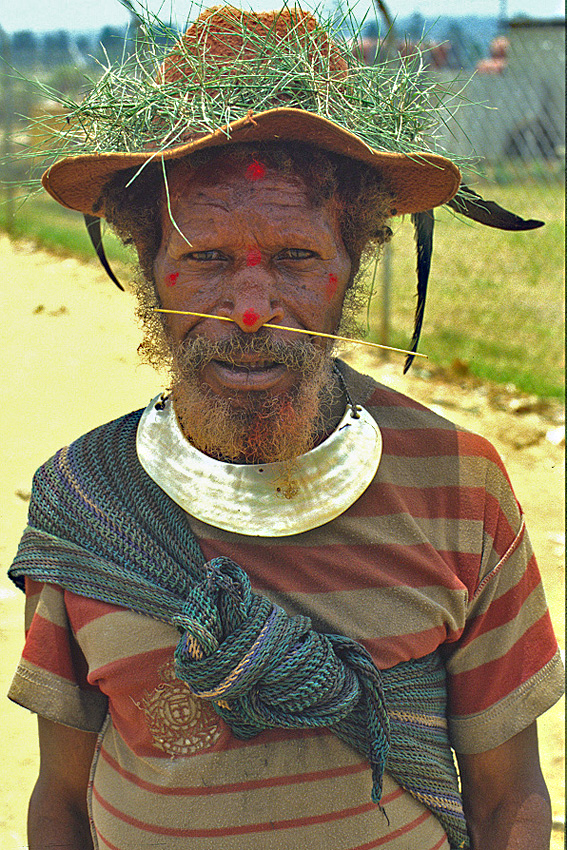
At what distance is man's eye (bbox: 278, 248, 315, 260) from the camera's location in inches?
65.0

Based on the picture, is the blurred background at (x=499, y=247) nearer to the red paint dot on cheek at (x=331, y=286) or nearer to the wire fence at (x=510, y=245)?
the wire fence at (x=510, y=245)

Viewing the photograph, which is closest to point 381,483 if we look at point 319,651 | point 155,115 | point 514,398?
point 319,651

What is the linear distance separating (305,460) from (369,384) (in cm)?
Result: 30

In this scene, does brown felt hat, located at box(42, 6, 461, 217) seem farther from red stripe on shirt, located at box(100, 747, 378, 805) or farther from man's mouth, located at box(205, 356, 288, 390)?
red stripe on shirt, located at box(100, 747, 378, 805)

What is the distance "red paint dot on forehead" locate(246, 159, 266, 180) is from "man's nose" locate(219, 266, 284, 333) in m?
Result: 0.17

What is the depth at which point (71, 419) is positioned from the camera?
16.0 ft

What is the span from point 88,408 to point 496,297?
375 cm

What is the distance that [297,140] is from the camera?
163 cm

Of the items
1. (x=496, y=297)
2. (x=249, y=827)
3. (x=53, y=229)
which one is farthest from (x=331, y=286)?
(x=53, y=229)

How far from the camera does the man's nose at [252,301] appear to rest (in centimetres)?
157

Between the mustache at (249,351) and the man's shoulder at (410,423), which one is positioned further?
the man's shoulder at (410,423)

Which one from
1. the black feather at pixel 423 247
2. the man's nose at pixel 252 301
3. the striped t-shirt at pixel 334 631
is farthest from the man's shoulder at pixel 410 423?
the man's nose at pixel 252 301

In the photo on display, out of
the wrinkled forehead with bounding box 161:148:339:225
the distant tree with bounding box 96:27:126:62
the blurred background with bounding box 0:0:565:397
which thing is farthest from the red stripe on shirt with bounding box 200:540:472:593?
the blurred background with bounding box 0:0:565:397

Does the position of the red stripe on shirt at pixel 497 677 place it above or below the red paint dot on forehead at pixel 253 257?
below
